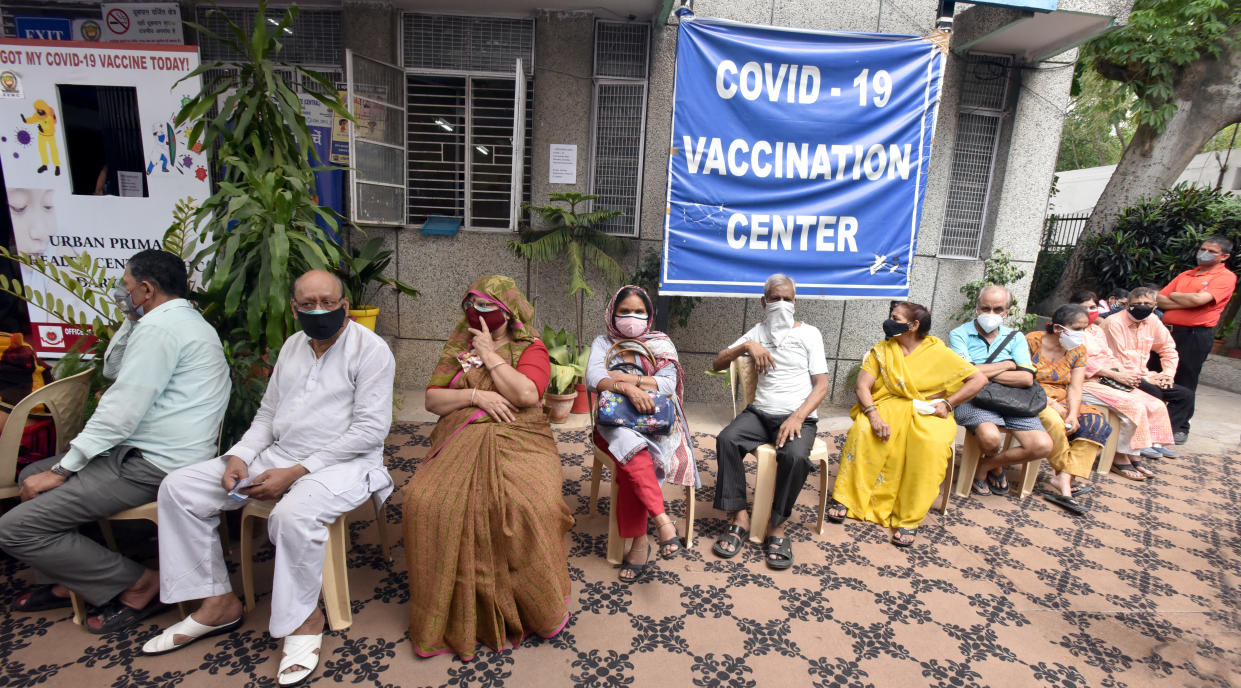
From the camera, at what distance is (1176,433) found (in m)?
5.05

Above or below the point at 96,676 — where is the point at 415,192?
above

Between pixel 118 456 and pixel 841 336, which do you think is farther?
pixel 841 336

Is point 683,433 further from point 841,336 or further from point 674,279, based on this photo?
point 841,336

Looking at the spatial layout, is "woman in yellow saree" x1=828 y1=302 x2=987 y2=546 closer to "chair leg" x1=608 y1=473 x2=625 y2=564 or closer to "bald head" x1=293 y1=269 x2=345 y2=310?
Answer: "chair leg" x1=608 y1=473 x2=625 y2=564

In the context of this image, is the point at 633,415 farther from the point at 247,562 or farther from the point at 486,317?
the point at 247,562

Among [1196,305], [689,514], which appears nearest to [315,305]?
[689,514]

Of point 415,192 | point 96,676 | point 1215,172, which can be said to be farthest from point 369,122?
point 1215,172

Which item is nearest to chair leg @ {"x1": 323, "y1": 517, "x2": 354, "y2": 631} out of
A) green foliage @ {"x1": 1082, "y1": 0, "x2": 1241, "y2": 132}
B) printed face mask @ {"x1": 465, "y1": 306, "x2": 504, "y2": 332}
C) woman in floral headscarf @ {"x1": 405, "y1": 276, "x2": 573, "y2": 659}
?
woman in floral headscarf @ {"x1": 405, "y1": 276, "x2": 573, "y2": 659}

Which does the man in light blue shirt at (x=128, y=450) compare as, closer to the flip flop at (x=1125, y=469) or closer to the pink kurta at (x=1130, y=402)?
the pink kurta at (x=1130, y=402)

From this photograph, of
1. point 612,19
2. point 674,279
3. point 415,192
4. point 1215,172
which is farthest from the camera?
point 1215,172

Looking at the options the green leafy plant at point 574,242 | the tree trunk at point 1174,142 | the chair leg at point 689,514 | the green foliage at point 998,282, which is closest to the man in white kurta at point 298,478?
the chair leg at point 689,514

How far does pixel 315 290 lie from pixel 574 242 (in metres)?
2.61

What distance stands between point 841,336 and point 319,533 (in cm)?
455

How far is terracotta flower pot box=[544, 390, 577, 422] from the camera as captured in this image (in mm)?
4402
